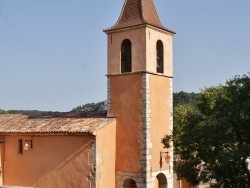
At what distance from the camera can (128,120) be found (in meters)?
20.9

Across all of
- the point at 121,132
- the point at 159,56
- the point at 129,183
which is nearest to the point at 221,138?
the point at 121,132

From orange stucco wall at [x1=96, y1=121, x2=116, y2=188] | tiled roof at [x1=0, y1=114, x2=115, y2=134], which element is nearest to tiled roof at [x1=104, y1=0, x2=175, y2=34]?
tiled roof at [x1=0, y1=114, x2=115, y2=134]

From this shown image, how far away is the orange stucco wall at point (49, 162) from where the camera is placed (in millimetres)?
20266

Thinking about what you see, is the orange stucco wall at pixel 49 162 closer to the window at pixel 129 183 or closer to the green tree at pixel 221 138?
the window at pixel 129 183

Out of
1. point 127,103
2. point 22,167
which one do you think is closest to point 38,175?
point 22,167

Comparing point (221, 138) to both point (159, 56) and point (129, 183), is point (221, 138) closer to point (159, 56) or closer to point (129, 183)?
point (129, 183)

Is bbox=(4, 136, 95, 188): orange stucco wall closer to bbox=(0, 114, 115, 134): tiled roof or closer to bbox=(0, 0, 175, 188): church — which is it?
bbox=(0, 0, 175, 188): church

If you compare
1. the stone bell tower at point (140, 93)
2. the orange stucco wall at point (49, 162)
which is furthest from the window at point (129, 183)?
the orange stucco wall at point (49, 162)

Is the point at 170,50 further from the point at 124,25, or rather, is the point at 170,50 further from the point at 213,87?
the point at 213,87

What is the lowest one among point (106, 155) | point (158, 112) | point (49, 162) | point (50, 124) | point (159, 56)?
point (49, 162)

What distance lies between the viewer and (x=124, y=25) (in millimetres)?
21828

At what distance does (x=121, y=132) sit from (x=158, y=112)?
2.30m

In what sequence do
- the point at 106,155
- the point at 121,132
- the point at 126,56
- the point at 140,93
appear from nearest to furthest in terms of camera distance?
the point at 106,155 < the point at 140,93 < the point at 121,132 < the point at 126,56

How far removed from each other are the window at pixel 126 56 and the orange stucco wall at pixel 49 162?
443 centimetres
